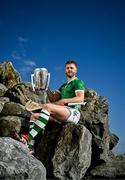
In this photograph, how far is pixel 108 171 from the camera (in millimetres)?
12172

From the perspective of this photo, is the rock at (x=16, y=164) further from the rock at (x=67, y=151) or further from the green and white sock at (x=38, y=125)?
the rock at (x=67, y=151)

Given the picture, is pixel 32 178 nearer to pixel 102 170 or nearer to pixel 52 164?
pixel 52 164

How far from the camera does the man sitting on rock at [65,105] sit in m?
11.0

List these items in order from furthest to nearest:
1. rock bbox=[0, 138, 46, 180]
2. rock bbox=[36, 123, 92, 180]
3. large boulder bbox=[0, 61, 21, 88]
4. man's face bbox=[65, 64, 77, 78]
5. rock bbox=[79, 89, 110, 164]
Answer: large boulder bbox=[0, 61, 21, 88]
rock bbox=[79, 89, 110, 164]
man's face bbox=[65, 64, 77, 78]
rock bbox=[36, 123, 92, 180]
rock bbox=[0, 138, 46, 180]

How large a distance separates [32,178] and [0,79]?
15.5 metres

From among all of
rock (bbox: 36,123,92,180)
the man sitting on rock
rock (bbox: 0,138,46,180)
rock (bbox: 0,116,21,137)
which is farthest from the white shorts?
rock (bbox: 0,138,46,180)

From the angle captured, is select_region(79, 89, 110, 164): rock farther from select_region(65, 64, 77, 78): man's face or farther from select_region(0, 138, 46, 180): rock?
select_region(0, 138, 46, 180): rock

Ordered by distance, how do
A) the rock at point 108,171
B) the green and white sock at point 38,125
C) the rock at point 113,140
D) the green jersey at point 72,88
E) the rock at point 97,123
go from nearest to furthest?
the green and white sock at point 38,125 < the green jersey at point 72,88 < the rock at point 108,171 < the rock at point 97,123 < the rock at point 113,140

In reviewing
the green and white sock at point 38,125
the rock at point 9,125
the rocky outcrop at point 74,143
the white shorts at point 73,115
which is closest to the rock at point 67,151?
the rocky outcrop at point 74,143

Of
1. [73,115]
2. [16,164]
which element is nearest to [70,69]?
[73,115]

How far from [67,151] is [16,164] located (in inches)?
145

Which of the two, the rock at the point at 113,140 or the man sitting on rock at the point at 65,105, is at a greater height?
the man sitting on rock at the point at 65,105

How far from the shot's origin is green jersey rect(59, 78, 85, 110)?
11.9m

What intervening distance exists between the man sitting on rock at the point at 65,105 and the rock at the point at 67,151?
51 centimetres
